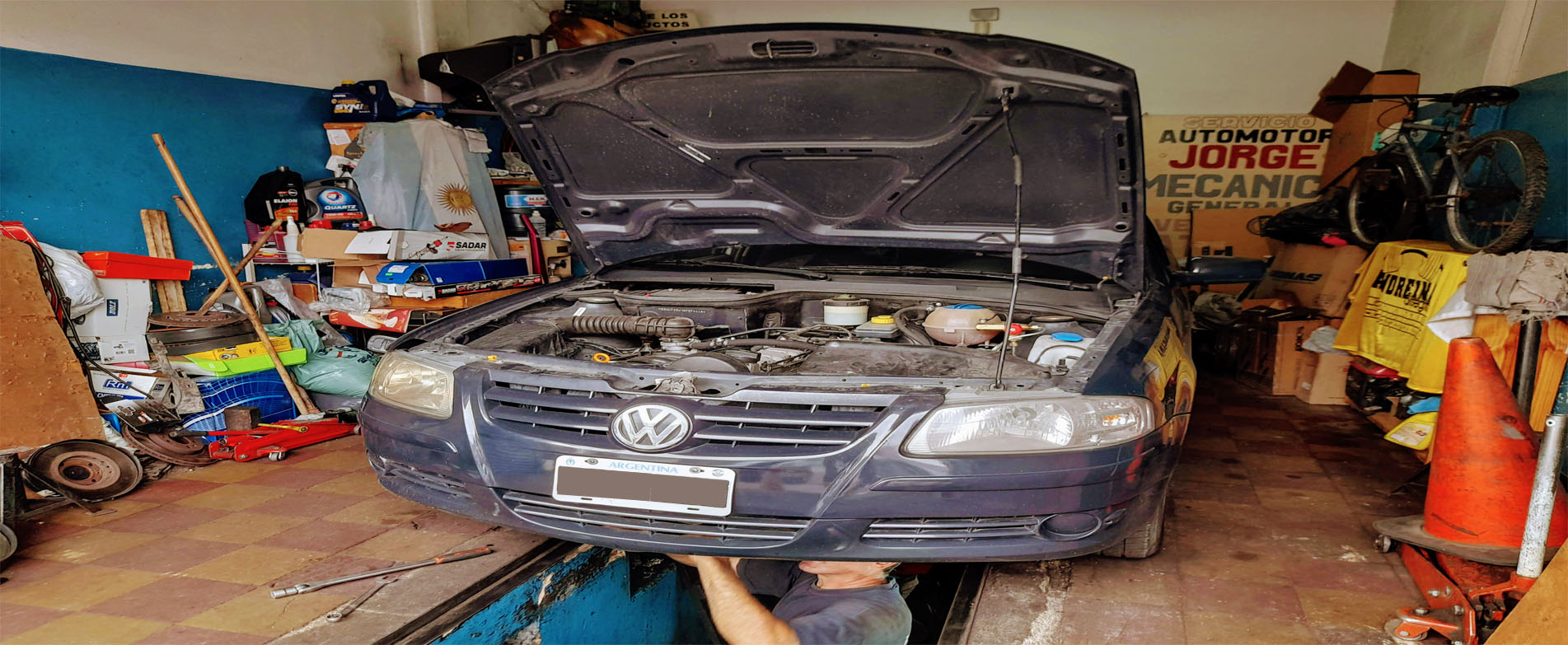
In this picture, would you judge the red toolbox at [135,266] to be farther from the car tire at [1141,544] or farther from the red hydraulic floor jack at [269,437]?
the car tire at [1141,544]

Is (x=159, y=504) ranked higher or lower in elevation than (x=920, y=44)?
lower

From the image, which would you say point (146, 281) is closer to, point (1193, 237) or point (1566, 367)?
point (1566, 367)

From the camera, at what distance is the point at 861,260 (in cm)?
286

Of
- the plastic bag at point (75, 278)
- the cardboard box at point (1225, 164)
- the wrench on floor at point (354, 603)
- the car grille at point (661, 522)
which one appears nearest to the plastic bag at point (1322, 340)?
the cardboard box at point (1225, 164)

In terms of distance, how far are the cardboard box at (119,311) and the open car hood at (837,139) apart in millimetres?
2277

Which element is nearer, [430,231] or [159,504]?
[159,504]

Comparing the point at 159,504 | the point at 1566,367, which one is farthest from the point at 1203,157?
the point at 159,504

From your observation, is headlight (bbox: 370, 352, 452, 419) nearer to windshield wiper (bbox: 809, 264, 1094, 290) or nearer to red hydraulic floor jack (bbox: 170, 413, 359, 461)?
windshield wiper (bbox: 809, 264, 1094, 290)

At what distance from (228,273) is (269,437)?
3.27ft

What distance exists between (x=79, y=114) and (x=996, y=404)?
4261mm

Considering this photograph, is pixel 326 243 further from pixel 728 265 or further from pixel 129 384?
pixel 728 265

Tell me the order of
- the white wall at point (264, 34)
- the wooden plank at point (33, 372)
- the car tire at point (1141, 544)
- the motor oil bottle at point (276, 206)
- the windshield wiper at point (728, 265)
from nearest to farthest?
the car tire at point (1141, 544)
the windshield wiper at point (728, 265)
the wooden plank at point (33, 372)
the white wall at point (264, 34)
the motor oil bottle at point (276, 206)

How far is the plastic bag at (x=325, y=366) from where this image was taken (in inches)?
155

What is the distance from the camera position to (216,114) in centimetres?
405
